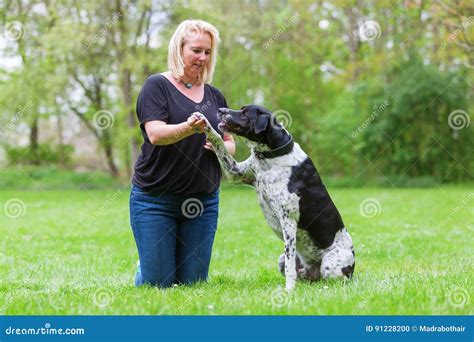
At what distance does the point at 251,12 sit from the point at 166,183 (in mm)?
19115

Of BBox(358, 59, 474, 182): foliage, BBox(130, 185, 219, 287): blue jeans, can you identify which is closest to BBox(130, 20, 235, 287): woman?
BBox(130, 185, 219, 287): blue jeans

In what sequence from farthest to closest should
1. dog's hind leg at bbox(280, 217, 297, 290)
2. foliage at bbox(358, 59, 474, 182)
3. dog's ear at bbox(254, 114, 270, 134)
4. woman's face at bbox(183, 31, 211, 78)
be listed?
foliage at bbox(358, 59, 474, 182)
woman's face at bbox(183, 31, 211, 78)
dog's hind leg at bbox(280, 217, 297, 290)
dog's ear at bbox(254, 114, 270, 134)

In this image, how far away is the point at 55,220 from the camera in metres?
11.1

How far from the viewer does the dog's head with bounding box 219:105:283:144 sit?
14.0 ft

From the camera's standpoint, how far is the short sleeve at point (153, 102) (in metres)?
4.50

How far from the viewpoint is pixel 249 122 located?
168 inches

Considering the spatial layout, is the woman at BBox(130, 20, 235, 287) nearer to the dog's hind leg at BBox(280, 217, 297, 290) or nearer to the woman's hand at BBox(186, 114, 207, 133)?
the woman's hand at BBox(186, 114, 207, 133)

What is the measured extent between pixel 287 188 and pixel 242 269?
1.88 m

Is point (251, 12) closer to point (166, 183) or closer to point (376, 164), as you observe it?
point (376, 164)

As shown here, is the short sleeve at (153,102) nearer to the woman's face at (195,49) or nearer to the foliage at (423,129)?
the woman's face at (195,49)

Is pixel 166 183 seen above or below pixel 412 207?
above

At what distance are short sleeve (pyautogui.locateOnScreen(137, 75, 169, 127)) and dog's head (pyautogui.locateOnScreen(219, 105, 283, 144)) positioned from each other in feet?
1.60
